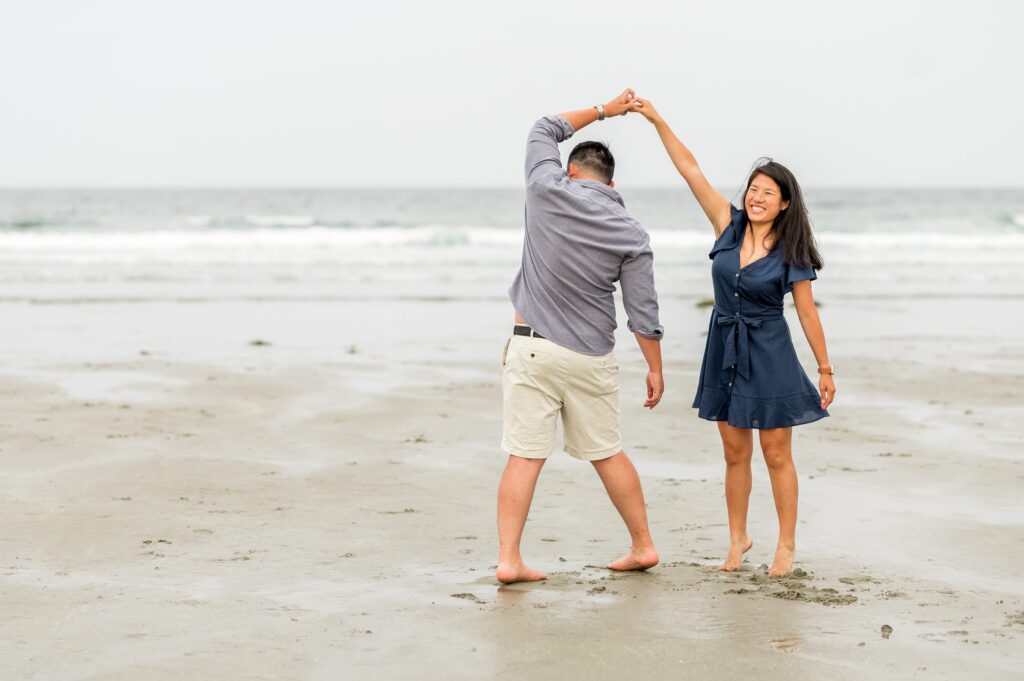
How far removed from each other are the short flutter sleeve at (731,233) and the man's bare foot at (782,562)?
119 centimetres

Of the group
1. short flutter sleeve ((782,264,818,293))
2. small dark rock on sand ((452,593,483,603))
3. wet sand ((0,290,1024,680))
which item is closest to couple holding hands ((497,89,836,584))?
short flutter sleeve ((782,264,818,293))

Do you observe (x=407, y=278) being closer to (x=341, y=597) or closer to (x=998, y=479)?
(x=998, y=479)

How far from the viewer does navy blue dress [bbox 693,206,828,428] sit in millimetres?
4711

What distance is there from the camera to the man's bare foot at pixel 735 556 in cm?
487

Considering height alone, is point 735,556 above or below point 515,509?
below

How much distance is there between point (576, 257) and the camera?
4.59m

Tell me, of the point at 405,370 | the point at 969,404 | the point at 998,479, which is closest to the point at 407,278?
the point at 405,370

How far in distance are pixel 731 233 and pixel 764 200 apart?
8.0 inches

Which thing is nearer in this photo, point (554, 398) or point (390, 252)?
point (554, 398)

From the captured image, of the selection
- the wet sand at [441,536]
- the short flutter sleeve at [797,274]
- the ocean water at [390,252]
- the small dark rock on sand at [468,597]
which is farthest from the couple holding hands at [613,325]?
the ocean water at [390,252]

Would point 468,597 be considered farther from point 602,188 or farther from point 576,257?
point 602,188

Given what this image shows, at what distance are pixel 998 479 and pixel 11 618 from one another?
5.03 meters

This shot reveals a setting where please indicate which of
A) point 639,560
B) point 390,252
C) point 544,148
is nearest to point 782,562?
point 639,560

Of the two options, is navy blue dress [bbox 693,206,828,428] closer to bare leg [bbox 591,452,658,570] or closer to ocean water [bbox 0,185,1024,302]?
bare leg [bbox 591,452,658,570]
